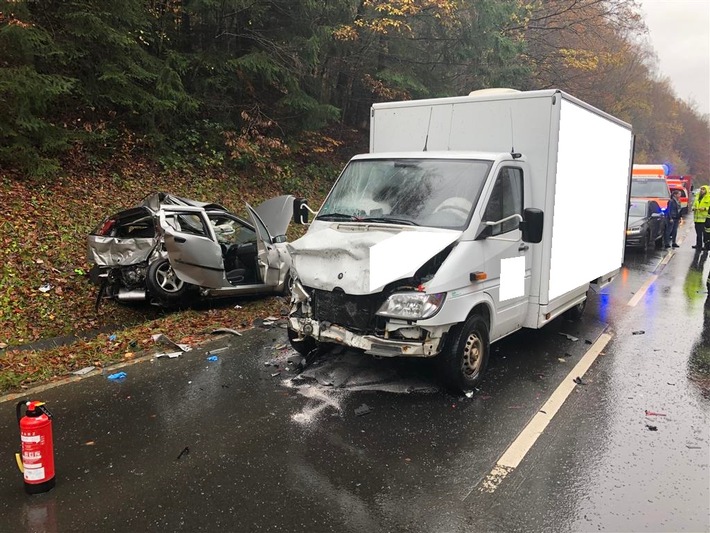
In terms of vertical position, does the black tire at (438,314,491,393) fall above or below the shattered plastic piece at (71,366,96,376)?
above

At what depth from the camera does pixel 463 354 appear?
206 inches

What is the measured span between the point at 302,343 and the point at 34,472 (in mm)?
2974

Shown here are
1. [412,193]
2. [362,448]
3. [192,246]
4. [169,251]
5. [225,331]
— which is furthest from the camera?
[192,246]

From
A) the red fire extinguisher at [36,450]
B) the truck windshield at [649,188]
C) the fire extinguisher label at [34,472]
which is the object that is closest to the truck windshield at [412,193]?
the red fire extinguisher at [36,450]

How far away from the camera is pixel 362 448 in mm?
4285

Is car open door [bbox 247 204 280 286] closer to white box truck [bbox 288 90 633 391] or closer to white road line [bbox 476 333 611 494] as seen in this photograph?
white box truck [bbox 288 90 633 391]

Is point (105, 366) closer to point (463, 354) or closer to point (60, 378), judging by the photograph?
point (60, 378)

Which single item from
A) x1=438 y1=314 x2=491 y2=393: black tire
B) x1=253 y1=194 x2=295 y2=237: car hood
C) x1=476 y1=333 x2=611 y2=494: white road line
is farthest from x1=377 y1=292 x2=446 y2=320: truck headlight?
x1=253 y1=194 x2=295 y2=237: car hood

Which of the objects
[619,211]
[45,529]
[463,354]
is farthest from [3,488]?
[619,211]

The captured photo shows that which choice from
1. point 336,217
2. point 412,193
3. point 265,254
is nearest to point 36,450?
point 336,217

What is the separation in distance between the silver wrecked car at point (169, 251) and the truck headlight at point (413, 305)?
141 inches

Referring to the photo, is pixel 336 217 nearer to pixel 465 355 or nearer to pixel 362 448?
pixel 465 355

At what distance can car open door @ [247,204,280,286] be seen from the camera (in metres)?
8.32

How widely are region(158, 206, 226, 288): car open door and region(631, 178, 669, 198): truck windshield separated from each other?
15191mm
